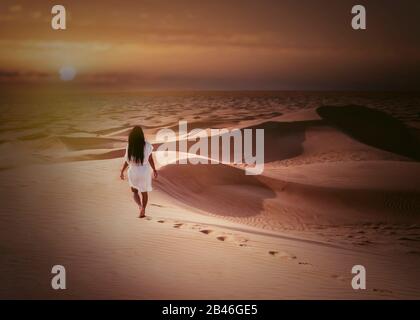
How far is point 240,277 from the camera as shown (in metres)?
5.93

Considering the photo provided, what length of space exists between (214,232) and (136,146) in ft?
6.60

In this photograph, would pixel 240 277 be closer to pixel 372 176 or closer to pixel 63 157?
pixel 372 176

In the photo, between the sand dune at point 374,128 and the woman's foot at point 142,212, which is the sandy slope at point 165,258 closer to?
the woman's foot at point 142,212

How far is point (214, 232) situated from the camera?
7.68 meters

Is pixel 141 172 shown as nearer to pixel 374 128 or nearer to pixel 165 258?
pixel 165 258

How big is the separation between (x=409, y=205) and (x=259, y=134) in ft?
44.0

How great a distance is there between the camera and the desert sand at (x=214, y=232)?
5688 mm

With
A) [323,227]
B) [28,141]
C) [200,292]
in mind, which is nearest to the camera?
[200,292]

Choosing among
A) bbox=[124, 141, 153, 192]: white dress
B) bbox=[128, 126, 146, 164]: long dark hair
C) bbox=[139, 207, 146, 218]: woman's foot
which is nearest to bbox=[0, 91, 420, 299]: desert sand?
bbox=[139, 207, 146, 218]: woman's foot

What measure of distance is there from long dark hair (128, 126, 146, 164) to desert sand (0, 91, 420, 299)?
1.21 metres

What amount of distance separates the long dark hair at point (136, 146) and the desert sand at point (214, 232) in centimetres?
121

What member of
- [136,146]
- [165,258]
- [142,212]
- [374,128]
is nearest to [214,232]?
[142,212]

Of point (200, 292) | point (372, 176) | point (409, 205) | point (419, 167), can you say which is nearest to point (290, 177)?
point (372, 176)

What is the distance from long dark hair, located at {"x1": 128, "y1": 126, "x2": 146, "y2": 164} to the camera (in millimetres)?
7324
